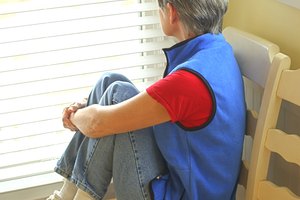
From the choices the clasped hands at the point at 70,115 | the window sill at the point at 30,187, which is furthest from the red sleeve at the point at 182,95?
the window sill at the point at 30,187

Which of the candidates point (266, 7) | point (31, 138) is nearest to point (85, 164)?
point (31, 138)

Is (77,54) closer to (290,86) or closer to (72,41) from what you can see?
(72,41)

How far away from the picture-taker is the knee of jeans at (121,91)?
4.48 feet

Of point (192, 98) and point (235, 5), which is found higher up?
point (235, 5)

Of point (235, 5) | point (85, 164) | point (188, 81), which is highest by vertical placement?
point (235, 5)

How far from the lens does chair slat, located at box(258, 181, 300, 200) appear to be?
4.08 ft

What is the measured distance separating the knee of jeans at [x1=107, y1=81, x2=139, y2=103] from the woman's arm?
45 mm

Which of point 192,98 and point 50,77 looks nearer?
point 192,98

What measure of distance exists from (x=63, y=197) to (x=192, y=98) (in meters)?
0.56

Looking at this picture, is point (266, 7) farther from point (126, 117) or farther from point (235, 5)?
point (126, 117)

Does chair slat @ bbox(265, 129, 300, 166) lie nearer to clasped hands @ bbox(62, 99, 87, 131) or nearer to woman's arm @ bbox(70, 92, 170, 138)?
woman's arm @ bbox(70, 92, 170, 138)

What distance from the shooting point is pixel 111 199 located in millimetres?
1926

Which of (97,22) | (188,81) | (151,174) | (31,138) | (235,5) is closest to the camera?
(188,81)

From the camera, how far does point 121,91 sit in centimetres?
138
